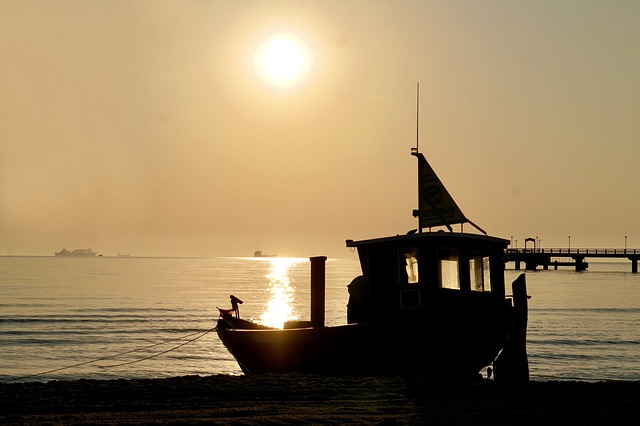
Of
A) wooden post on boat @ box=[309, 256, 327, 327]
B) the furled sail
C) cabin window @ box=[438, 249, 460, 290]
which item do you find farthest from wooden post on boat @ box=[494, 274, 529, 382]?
wooden post on boat @ box=[309, 256, 327, 327]

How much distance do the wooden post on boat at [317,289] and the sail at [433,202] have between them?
284cm

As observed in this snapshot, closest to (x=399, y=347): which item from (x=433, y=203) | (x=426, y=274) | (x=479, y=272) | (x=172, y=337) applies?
(x=426, y=274)

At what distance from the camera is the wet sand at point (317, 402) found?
10102 millimetres

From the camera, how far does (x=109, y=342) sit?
36625 mm

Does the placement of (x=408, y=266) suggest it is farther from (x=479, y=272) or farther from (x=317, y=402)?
(x=317, y=402)

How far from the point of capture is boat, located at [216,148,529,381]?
17141 mm

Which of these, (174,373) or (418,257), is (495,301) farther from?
(174,373)

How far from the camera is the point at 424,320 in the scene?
17.1 m

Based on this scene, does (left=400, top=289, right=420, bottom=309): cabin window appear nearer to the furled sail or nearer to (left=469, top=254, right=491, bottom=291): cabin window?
(left=469, top=254, right=491, bottom=291): cabin window

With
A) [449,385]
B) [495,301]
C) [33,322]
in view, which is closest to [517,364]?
[495,301]

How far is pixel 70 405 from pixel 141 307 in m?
52.6

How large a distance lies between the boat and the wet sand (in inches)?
109

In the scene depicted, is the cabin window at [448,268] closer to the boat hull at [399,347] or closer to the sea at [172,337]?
the boat hull at [399,347]

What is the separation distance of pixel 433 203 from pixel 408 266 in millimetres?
2156
